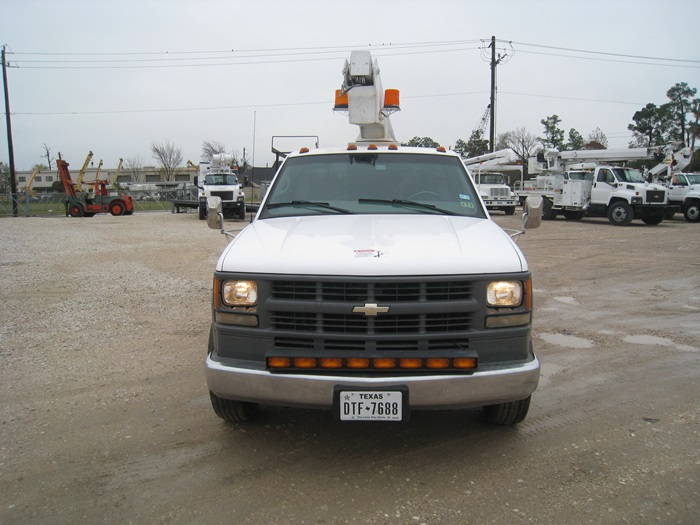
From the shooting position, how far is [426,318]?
3031 mm

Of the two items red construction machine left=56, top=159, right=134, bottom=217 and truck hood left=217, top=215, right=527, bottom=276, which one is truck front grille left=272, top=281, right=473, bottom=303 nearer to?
truck hood left=217, top=215, right=527, bottom=276

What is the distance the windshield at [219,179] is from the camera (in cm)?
2609

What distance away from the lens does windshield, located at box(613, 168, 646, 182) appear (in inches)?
851

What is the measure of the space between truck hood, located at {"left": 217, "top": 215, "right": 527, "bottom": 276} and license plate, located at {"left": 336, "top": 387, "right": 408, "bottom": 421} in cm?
65

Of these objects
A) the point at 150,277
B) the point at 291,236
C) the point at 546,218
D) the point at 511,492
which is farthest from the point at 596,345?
the point at 546,218

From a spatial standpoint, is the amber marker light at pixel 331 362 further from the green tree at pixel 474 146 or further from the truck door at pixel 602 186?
the green tree at pixel 474 146

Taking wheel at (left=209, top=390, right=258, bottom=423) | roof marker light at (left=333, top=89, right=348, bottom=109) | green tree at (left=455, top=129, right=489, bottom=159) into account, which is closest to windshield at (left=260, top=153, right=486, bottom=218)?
wheel at (left=209, top=390, right=258, bottom=423)

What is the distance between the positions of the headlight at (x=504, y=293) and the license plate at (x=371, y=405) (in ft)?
2.39

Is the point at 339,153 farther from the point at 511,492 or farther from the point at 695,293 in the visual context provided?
the point at 695,293

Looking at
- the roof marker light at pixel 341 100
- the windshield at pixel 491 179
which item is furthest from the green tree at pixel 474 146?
the roof marker light at pixel 341 100

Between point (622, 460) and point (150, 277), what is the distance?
8.25 m

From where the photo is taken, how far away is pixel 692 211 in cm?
2297

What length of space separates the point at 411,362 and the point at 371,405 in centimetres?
32

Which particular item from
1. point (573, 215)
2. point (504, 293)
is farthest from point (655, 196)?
point (504, 293)
